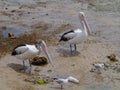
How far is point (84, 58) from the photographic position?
47.5ft

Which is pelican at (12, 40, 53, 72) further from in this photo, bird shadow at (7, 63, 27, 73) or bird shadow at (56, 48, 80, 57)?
bird shadow at (56, 48, 80, 57)

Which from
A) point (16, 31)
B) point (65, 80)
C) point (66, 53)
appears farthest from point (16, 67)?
point (16, 31)

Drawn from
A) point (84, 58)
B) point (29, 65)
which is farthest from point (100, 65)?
point (29, 65)

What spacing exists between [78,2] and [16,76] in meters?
11.8

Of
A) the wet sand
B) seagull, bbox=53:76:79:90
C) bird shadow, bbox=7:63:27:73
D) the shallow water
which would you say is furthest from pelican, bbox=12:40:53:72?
the shallow water

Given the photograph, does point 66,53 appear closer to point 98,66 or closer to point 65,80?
point 98,66

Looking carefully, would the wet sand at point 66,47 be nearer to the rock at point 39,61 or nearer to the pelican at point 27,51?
the rock at point 39,61

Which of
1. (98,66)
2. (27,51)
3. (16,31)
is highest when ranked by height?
(27,51)

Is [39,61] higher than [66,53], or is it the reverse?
[39,61]

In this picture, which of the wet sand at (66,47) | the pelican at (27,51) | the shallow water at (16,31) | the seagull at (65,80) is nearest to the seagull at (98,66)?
the wet sand at (66,47)

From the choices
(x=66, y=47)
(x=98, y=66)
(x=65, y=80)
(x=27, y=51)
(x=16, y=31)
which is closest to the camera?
(x=65, y=80)

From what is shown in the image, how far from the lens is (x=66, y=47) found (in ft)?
51.7

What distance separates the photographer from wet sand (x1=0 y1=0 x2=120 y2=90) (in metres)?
12.4

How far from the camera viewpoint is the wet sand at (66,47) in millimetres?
12375
